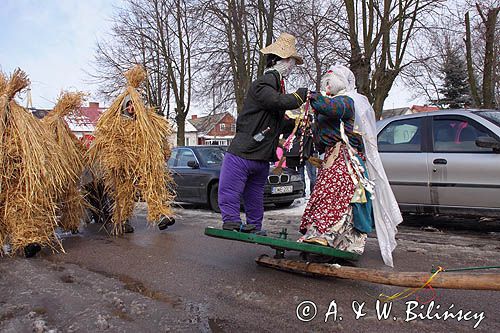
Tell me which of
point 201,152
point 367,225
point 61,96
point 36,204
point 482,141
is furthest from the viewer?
point 201,152

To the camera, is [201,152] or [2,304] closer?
[2,304]

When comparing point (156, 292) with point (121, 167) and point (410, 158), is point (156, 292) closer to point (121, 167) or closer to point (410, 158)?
point (121, 167)

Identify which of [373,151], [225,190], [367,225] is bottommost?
[367,225]

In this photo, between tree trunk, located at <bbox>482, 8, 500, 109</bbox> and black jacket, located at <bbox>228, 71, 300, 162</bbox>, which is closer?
black jacket, located at <bbox>228, 71, 300, 162</bbox>

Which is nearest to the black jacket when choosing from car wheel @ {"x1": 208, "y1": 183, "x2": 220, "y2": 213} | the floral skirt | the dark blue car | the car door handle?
the floral skirt

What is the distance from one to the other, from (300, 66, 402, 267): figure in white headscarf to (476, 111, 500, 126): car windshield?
293 cm

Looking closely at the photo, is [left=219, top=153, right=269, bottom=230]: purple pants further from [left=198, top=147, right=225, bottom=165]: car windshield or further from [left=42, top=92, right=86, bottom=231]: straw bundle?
[left=198, top=147, right=225, bottom=165]: car windshield

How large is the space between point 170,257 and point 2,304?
193 centimetres

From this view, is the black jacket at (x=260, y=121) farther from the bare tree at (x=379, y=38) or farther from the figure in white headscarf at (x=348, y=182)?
the bare tree at (x=379, y=38)

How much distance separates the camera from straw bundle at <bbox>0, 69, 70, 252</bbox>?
518 cm

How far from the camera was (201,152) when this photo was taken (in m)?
10.7

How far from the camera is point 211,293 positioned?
3.93 meters

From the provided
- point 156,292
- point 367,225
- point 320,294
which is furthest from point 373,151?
point 156,292

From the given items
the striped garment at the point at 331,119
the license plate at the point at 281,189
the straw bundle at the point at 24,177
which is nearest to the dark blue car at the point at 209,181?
the license plate at the point at 281,189
